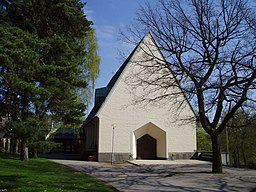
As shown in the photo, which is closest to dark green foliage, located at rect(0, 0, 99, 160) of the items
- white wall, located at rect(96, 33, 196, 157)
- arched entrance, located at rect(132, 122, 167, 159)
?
white wall, located at rect(96, 33, 196, 157)

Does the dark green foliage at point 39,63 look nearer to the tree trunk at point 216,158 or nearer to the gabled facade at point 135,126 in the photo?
the gabled facade at point 135,126

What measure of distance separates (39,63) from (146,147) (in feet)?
53.1

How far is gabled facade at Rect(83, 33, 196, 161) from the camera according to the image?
87.9ft

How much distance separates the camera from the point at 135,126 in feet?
91.6

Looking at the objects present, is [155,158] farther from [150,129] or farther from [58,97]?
[58,97]

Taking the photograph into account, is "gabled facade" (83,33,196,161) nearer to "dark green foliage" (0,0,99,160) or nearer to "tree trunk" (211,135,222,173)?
"dark green foliage" (0,0,99,160)

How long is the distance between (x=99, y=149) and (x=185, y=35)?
14219 mm

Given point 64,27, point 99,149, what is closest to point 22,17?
point 64,27

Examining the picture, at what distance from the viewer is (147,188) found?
11.3 metres

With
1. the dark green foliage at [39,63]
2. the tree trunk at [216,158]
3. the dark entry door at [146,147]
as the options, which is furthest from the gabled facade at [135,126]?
the tree trunk at [216,158]

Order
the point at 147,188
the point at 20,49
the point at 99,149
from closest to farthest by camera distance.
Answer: the point at 147,188, the point at 20,49, the point at 99,149

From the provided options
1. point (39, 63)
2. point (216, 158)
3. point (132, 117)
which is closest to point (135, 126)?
point (132, 117)

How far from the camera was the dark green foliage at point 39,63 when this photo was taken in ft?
51.0

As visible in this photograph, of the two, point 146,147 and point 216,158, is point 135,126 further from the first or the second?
point 216,158
